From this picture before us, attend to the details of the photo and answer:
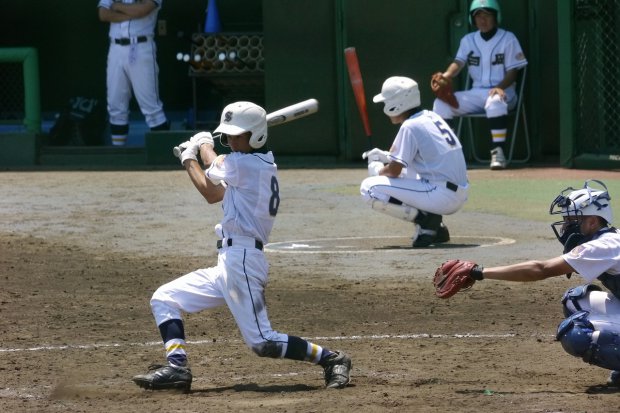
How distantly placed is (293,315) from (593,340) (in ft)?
8.29

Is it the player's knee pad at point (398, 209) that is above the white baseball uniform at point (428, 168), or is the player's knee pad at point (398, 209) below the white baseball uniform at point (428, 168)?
below

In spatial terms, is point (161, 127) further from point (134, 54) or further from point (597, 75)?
point (597, 75)

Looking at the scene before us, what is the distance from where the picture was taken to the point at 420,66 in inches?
629

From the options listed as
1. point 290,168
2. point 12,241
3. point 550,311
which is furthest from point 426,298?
point 290,168

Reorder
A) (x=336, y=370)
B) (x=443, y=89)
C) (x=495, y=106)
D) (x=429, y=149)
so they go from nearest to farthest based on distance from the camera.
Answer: (x=336, y=370) < (x=429, y=149) < (x=495, y=106) < (x=443, y=89)

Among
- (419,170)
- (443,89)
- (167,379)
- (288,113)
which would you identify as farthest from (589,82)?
(167,379)

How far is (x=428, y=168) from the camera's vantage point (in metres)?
10.7

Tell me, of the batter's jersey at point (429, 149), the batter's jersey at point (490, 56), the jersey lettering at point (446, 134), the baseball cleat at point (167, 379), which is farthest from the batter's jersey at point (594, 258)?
the batter's jersey at point (490, 56)

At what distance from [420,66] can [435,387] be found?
1025 cm

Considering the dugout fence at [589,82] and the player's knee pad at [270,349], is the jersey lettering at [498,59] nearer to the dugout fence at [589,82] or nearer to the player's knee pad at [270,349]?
the dugout fence at [589,82]

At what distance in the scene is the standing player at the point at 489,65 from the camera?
49.3ft

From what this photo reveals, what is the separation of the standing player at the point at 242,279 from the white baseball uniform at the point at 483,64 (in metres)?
8.97

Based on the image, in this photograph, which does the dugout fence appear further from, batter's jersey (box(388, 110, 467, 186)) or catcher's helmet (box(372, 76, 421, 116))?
catcher's helmet (box(372, 76, 421, 116))

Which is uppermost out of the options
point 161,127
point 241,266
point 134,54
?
point 134,54
